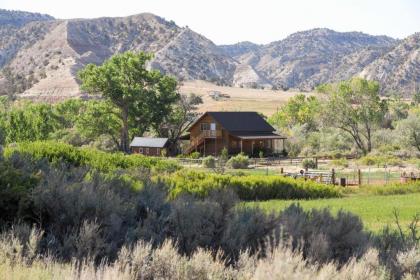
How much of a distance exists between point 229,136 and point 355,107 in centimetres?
1595

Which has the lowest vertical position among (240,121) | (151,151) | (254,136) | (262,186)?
(262,186)

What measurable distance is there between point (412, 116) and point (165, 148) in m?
28.4

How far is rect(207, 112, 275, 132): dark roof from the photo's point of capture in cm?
7025

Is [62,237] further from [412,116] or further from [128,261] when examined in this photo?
[412,116]

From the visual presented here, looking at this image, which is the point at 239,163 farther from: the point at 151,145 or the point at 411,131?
the point at 411,131

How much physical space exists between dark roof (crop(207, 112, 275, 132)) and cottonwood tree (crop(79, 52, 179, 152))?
7.05 m

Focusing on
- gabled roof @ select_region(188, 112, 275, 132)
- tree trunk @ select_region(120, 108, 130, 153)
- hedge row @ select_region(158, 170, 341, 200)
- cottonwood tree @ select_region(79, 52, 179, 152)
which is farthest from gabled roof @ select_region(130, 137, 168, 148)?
hedge row @ select_region(158, 170, 341, 200)

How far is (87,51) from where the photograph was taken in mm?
190250

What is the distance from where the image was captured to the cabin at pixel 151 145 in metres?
68.5

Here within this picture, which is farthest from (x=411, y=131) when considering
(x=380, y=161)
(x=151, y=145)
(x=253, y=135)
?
(x=151, y=145)

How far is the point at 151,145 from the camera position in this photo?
225 ft

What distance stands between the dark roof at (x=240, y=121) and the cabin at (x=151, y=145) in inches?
275

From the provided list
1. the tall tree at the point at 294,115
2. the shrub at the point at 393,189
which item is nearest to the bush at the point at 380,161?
the shrub at the point at 393,189

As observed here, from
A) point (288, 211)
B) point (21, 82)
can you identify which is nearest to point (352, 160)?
point (288, 211)
